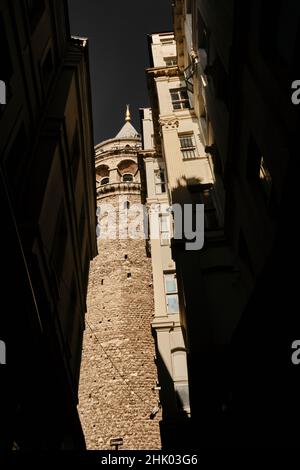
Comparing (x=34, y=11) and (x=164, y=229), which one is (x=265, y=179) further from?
(x=164, y=229)

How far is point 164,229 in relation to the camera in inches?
741

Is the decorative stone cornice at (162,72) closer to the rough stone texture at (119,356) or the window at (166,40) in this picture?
the window at (166,40)

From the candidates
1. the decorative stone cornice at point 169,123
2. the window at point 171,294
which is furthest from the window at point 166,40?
the window at point 171,294

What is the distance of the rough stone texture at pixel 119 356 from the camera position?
20.8 metres

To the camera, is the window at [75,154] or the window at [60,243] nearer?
the window at [60,243]

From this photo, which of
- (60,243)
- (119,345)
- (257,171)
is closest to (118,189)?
(119,345)

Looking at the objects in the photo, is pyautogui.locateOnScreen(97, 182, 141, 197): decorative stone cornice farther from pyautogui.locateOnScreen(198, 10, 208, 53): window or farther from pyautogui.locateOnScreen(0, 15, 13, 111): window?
pyautogui.locateOnScreen(0, 15, 13, 111): window

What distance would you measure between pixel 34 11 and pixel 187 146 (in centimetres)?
730

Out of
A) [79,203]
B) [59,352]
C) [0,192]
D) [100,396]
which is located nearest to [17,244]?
[0,192]

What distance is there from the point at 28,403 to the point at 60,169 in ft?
18.5

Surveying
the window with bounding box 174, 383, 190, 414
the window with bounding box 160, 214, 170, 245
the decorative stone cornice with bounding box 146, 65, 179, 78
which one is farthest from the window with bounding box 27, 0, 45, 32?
the window with bounding box 174, 383, 190, 414

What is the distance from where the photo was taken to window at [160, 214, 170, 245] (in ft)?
59.9

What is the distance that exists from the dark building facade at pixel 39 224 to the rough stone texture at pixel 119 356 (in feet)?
29.9
